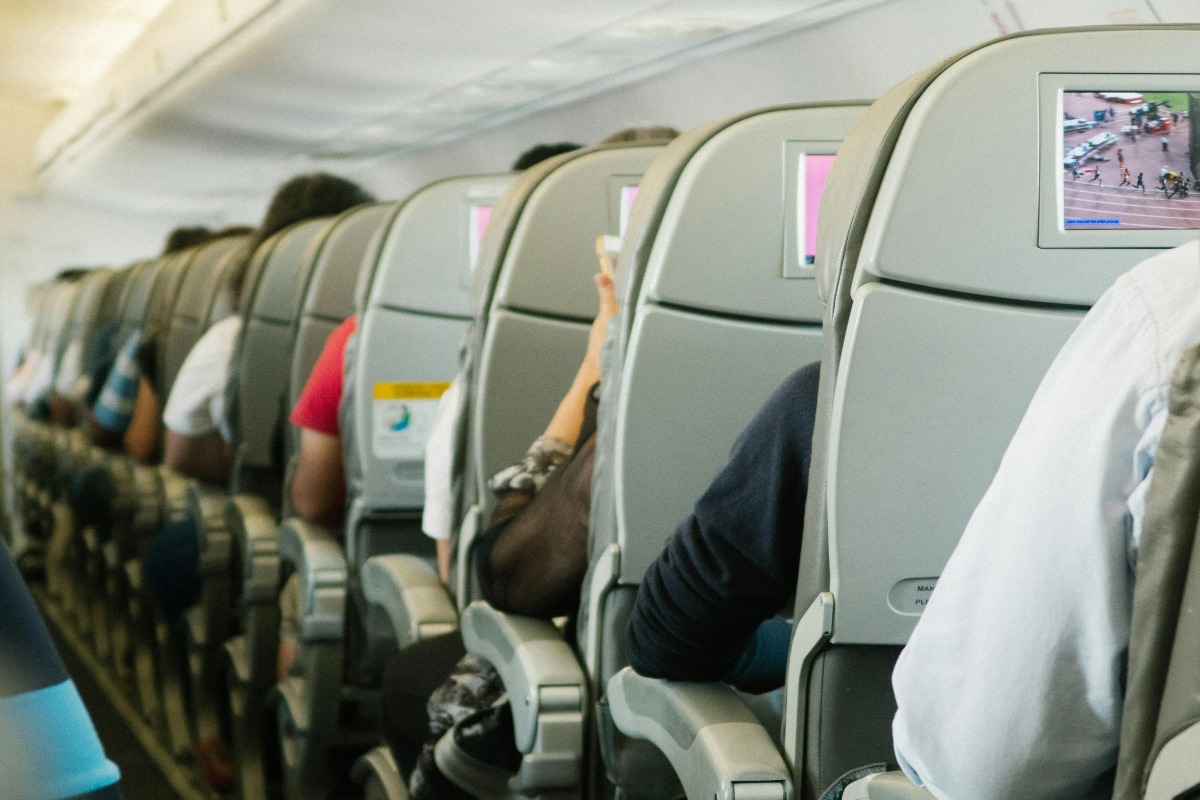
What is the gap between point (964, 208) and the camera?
1.26 metres

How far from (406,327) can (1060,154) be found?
6.17 ft

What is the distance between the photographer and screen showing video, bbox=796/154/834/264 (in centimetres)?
175

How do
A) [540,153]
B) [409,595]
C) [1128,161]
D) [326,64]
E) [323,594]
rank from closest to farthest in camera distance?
[1128,161], [409,595], [323,594], [540,153], [326,64]

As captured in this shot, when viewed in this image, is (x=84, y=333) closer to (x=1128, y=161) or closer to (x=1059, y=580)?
(x=1128, y=161)

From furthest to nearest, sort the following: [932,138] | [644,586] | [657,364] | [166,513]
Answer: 1. [166,513]
2. [657,364]
3. [644,586]
4. [932,138]

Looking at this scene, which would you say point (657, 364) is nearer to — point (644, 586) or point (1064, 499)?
point (644, 586)

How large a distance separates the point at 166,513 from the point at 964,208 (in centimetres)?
361

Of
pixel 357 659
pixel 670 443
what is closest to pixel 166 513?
pixel 357 659

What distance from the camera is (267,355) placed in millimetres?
3873

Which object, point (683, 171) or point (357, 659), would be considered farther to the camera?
point (357, 659)

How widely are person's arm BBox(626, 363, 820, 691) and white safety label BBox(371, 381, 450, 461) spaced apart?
138 centimetres

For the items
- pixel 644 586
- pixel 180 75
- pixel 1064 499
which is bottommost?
pixel 644 586

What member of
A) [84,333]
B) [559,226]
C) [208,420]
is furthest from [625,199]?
[84,333]

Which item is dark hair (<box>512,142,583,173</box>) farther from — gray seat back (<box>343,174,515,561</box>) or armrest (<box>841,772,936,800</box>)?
armrest (<box>841,772,936,800</box>)
